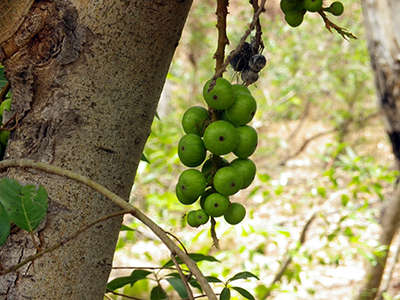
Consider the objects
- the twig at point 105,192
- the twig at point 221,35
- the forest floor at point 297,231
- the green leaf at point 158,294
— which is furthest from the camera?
the forest floor at point 297,231

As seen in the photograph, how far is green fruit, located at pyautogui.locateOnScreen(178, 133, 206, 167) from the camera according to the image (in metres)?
0.71

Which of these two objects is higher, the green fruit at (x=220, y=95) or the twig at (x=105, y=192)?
the green fruit at (x=220, y=95)

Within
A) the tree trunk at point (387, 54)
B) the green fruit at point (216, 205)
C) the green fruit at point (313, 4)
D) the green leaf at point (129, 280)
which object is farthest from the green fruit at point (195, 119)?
the tree trunk at point (387, 54)

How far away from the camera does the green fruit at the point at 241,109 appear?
27.8 inches

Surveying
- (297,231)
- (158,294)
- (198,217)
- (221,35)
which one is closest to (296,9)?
(221,35)

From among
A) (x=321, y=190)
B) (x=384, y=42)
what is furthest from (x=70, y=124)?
(x=384, y=42)

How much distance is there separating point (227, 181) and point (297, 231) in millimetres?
4479

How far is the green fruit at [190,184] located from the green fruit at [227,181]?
0.07 ft

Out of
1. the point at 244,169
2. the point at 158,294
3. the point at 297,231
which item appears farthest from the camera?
the point at 297,231

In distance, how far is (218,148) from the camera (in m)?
0.68

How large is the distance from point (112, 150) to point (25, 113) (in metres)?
0.14

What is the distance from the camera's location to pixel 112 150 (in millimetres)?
709

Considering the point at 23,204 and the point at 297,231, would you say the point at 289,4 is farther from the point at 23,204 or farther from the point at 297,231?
the point at 297,231

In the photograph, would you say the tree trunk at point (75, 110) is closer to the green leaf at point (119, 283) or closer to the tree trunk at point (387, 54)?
the green leaf at point (119, 283)
